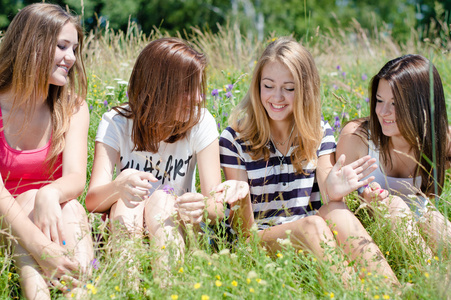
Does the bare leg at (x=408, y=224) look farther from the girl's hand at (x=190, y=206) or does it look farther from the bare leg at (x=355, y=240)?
the girl's hand at (x=190, y=206)

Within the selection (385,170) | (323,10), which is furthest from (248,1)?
(385,170)

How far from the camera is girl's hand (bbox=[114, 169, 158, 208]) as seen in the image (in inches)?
78.4

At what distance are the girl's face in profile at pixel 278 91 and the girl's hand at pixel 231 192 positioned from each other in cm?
49

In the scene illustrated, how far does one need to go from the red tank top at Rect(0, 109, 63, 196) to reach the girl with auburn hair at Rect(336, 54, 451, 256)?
1478mm

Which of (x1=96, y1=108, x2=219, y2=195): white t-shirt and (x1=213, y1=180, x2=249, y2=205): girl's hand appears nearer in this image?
(x1=213, y1=180, x2=249, y2=205): girl's hand

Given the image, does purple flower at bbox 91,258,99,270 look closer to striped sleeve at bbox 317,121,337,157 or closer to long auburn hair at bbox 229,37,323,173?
long auburn hair at bbox 229,37,323,173

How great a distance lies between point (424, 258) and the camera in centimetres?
206

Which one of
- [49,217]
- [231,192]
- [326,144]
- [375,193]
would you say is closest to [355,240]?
[375,193]

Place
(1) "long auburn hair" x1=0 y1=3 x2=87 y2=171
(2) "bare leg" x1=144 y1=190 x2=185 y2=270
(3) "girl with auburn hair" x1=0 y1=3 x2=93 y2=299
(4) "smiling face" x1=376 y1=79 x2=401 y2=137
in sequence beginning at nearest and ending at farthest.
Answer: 1. (2) "bare leg" x1=144 y1=190 x2=185 y2=270
2. (3) "girl with auburn hair" x1=0 y1=3 x2=93 y2=299
3. (1) "long auburn hair" x1=0 y1=3 x2=87 y2=171
4. (4) "smiling face" x1=376 y1=79 x2=401 y2=137

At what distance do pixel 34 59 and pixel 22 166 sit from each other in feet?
1.64

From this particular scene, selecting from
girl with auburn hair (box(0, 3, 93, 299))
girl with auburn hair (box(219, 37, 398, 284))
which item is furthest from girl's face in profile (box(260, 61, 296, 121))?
girl with auburn hair (box(0, 3, 93, 299))

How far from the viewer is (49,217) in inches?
78.7

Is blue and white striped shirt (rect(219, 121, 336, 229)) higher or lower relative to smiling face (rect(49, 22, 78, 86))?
lower

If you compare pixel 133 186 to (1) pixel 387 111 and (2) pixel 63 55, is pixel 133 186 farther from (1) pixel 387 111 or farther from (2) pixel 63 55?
(1) pixel 387 111
